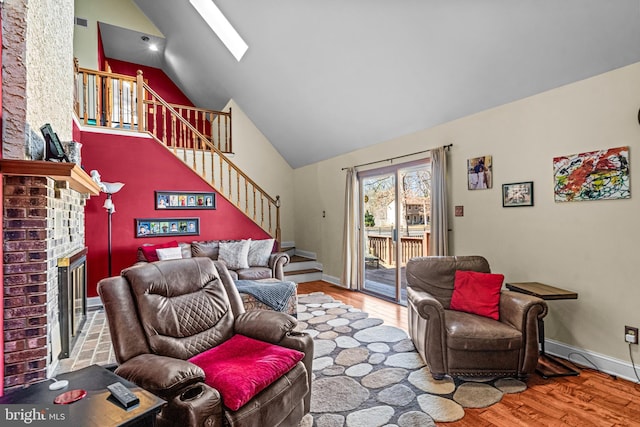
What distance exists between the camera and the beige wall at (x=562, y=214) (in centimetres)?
266

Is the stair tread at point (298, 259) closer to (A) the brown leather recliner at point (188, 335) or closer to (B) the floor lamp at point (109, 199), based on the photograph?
(B) the floor lamp at point (109, 199)

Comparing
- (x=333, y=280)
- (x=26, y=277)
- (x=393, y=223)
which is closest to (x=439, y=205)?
(x=393, y=223)

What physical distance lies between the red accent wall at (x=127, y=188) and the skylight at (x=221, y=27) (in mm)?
2095

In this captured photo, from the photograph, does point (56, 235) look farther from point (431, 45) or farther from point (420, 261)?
point (431, 45)

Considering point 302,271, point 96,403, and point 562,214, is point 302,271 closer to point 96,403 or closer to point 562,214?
point 562,214

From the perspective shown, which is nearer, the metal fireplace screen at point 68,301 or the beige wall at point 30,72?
the beige wall at point 30,72

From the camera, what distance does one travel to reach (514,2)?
264 cm

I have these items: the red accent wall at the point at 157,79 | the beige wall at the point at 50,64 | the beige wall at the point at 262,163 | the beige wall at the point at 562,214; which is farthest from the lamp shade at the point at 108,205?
the beige wall at the point at 562,214

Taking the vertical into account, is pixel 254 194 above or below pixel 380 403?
above

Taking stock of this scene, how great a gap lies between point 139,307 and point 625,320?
12.0 ft

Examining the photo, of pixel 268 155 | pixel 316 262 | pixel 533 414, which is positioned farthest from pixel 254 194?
pixel 533 414

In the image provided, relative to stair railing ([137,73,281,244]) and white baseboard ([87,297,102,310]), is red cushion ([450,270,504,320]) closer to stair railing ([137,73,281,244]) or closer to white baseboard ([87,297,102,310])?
stair railing ([137,73,281,244])

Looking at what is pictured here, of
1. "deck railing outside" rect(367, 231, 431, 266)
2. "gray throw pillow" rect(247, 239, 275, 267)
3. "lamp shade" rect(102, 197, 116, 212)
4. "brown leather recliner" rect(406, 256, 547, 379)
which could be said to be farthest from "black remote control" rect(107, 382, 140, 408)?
"lamp shade" rect(102, 197, 116, 212)

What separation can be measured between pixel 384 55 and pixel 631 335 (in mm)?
3516
